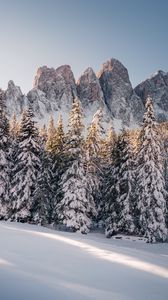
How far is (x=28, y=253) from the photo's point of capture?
393 inches

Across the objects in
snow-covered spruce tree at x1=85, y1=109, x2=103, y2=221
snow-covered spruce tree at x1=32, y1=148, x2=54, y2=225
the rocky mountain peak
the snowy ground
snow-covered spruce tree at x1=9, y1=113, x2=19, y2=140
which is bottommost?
the snowy ground

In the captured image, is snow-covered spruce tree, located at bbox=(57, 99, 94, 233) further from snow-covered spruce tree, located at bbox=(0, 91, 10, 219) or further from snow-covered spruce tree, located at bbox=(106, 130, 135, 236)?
snow-covered spruce tree, located at bbox=(0, 91, 10, 219)

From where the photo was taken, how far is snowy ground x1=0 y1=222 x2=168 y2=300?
7051mm

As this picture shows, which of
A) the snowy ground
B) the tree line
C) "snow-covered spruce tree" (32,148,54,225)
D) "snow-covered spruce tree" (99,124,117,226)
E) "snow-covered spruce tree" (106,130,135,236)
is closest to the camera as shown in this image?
the snowy ground

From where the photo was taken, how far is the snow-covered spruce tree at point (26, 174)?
33.9 meters

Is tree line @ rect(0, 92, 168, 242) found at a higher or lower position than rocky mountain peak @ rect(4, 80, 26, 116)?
lower

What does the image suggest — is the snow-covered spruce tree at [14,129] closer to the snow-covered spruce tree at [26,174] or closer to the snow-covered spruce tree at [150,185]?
the snow-covered spruce tree at [26,174]

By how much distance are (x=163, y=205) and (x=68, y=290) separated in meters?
30.8

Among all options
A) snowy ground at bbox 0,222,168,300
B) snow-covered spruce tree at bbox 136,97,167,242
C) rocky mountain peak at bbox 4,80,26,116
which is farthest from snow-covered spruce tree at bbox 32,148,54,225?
rocky mountain peak at bbox 4,80,26,116

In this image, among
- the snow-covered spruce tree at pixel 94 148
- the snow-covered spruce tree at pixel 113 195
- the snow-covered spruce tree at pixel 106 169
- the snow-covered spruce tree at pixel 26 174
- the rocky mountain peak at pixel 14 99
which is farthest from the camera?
the rocky mountain peak at pixel 14 99

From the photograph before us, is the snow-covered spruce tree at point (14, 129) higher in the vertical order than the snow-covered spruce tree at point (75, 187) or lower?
higher

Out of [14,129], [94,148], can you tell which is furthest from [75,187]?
[14,129]

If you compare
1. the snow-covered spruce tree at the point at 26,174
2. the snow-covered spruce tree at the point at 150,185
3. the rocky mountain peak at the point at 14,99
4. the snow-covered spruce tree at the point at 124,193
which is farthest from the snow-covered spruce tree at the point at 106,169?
→ the rocky mountain peak at the point at 14,99

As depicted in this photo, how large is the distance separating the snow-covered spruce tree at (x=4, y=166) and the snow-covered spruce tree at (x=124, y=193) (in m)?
12.2
